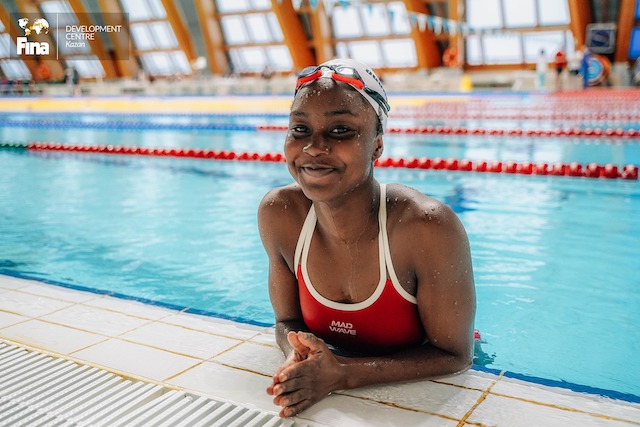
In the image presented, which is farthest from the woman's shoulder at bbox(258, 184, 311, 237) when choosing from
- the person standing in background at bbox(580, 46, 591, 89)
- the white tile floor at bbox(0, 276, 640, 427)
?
the person standing in background at bbox(580, 46, 591, 89)

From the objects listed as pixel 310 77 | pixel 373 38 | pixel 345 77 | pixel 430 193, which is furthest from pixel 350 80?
pixel 373 38

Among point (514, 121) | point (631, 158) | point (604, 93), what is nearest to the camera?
point (631, 158)

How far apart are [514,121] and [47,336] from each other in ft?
46.3

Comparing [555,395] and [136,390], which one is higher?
[136,390]

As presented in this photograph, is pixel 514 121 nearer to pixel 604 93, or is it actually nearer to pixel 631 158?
pixel 631 158

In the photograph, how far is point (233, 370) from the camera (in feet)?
7.67

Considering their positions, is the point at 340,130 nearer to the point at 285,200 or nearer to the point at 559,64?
the point at 285,200

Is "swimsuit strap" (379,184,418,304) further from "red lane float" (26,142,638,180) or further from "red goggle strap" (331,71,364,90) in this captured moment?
"red lane float" (26,142,638,180)

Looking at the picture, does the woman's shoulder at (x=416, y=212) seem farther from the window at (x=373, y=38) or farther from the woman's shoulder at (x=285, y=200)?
the window at (x=373, y=38)

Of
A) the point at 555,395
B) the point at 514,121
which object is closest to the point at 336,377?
the point at 555,395

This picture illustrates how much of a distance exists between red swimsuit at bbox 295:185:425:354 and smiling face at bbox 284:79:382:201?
0.87 ft

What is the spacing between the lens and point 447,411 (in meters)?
2.00

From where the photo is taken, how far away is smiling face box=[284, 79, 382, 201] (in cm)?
189

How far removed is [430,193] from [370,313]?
17.2 ft
